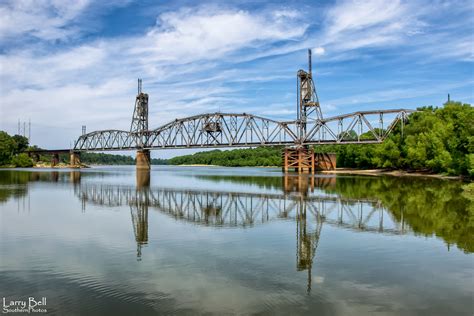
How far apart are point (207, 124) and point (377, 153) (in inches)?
2236

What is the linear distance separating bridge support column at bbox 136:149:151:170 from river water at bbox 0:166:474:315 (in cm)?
12593

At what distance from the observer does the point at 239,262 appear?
14.3 m

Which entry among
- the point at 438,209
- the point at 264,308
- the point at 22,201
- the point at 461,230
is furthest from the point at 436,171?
the point at 264,308

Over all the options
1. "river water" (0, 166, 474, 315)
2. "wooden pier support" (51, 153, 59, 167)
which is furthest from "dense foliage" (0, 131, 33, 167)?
"river water" (0, 166, 474, 315)

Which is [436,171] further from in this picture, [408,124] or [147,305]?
[147,305]

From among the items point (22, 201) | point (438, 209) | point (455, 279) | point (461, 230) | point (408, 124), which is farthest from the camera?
point (408, 124)

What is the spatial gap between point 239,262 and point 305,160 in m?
99.4

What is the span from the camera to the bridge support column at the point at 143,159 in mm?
151988

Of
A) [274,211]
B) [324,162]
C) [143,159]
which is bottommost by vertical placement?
[274,211]

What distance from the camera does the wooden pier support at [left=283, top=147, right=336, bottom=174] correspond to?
365 ft

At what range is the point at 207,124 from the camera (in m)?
137

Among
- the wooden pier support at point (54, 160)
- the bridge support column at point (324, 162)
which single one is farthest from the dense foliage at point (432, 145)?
the wooden pier support at point (54, 160)

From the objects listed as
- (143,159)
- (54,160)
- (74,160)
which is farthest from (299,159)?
(54,160)

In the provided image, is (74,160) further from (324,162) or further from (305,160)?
(324,162)
